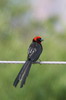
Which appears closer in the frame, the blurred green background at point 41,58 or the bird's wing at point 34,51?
the bird's wing at point 34,51

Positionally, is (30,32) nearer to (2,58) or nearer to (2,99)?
(2,58)

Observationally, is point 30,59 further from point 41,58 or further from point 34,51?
point 41,58

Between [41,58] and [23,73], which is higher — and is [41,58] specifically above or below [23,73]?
below

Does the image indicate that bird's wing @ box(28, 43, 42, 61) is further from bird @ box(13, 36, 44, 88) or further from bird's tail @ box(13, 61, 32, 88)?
bird's tail @ box(13, 61, 32, 88)

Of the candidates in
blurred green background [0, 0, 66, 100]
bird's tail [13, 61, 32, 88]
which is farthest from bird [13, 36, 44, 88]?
blurred green background [0, 0, 66, 100]

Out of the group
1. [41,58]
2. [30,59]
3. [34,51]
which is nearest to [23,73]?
[30,59]

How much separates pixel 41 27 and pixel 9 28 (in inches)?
33.5

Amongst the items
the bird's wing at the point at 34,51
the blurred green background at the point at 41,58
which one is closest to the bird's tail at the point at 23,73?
the bird's wing at the point at 34,51

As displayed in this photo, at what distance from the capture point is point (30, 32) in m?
18.1

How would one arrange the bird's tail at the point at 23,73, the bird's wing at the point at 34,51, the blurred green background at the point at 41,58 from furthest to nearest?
the blurred green background at the point at 41,58 < the bird's wing at the point at 34,51 < the bird's tail at the point at 23,73

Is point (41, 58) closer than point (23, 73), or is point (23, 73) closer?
point (23, 73)

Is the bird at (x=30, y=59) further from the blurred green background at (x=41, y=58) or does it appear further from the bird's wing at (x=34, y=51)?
the blurred green background at (x=41, y=58)

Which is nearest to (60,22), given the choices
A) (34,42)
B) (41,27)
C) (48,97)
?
(41,27)

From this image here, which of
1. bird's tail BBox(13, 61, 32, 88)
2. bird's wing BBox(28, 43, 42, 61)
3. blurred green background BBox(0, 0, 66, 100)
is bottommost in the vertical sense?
blurred green background BBox(0, 0, 66, 100)
